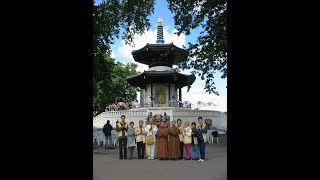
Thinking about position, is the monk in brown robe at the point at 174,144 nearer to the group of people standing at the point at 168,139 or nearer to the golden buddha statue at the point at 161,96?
the group of people standing at the point at 168,139

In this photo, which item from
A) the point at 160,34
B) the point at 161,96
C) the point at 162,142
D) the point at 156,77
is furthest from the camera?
the point at 160,34

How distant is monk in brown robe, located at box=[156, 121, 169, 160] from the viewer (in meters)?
12.3

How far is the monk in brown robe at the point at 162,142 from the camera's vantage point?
12.3 meters

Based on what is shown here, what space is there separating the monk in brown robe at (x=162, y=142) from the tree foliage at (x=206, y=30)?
3953 millimetres

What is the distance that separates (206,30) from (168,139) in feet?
17.7

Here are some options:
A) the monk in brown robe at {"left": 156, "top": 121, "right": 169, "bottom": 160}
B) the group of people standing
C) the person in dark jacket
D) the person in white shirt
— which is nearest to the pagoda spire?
the person in dark jacket

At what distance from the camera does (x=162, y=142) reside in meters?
12.5

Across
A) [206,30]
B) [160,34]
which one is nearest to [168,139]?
[206,30]

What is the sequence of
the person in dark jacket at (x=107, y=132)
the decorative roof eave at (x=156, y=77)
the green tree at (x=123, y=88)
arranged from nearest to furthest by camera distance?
the person in dark jacket at (x=107, y=132) → the decorative roof eave at (x=156, y=77) → the green tree at (x=123, y=88)

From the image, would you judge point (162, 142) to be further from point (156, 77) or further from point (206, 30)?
point (156, 77)

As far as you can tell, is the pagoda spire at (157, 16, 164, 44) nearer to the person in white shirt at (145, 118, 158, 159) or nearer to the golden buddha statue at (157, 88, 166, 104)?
the golden buddha statue at (157, 88, 166, 104)

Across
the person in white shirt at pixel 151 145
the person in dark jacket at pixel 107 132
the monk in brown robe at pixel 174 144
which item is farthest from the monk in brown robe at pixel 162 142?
the person in dark jacket at pixel 107 132
